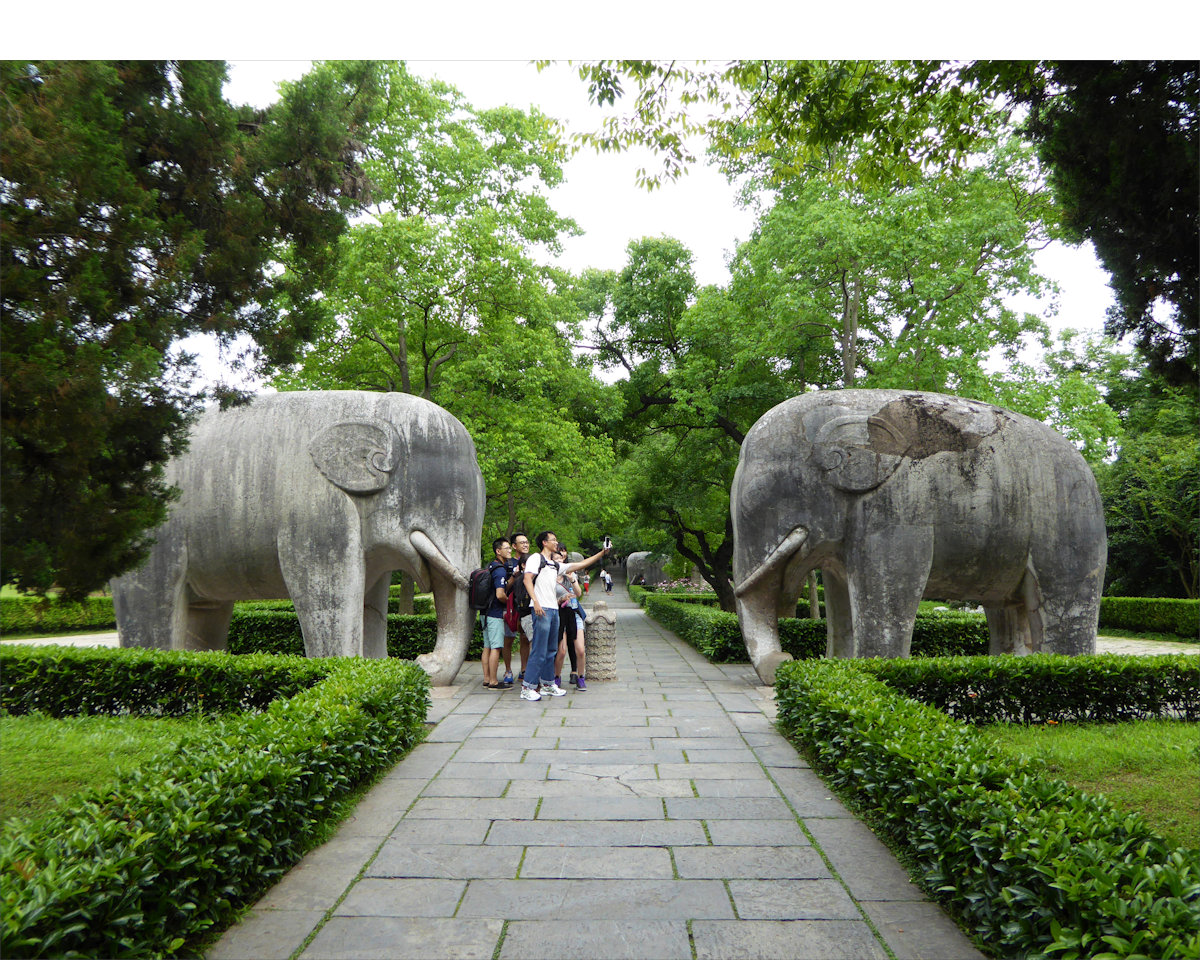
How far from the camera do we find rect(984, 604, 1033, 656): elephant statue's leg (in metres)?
8.34

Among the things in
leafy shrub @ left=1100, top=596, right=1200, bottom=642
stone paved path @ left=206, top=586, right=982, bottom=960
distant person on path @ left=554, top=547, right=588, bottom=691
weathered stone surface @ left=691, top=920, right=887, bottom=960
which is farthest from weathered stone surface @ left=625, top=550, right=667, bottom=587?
weathered stone surface @ left=691, top=920, right=887, bottom=960

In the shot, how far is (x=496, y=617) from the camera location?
8.45 metres

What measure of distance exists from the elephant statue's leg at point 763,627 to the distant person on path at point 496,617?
2444 millimetres

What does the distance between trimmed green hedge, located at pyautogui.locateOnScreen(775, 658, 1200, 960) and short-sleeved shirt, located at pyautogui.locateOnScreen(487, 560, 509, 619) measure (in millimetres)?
4389

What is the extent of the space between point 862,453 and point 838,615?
2126 mm

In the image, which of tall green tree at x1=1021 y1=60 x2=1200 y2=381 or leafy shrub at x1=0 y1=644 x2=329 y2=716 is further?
leafy shrub at x1=0 y1=644 x2=329 y2=716

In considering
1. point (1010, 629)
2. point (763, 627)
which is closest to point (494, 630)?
point (763, 627)

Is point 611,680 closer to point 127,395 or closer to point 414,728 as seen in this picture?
point 414,728

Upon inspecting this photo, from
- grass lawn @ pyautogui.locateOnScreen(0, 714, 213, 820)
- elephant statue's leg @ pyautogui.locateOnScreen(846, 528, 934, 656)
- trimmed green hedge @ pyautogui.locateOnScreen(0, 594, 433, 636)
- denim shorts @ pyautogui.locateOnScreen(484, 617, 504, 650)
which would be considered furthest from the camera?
trimmed green hedge @ pyautogui.locateOnScreen(0, 594, 433, 636)

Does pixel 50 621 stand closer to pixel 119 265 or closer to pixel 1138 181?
pixel 119 265

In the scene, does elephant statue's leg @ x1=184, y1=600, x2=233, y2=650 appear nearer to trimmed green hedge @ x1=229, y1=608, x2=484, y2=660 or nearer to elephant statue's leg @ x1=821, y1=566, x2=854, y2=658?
trimmed green hedge @ x1=229, y1=608, x2=484, y2=660

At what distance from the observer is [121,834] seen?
2754mm

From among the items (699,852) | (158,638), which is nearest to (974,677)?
(699,852)

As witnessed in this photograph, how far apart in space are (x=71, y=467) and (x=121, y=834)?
1.47 m
